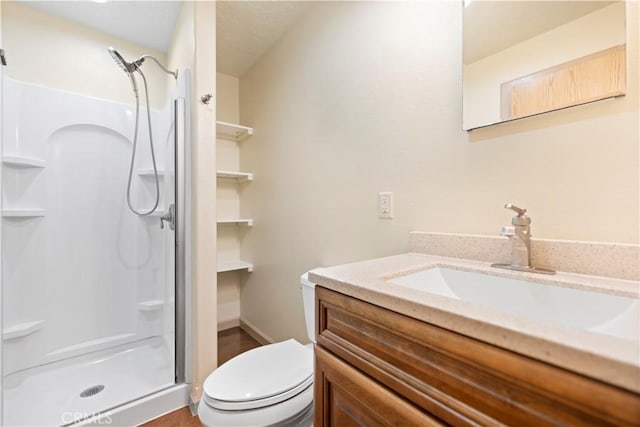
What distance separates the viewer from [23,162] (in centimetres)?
164

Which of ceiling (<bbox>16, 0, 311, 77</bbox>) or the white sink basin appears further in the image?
ceiling (<bbox>16, 0, 311, 77</bbox>)

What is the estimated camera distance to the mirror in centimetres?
73

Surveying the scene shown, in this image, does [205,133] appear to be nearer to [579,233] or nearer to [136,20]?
[136,20]

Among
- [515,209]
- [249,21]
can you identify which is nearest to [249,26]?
[249,21]

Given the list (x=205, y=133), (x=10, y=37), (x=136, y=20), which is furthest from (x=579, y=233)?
(x=10, y=37)

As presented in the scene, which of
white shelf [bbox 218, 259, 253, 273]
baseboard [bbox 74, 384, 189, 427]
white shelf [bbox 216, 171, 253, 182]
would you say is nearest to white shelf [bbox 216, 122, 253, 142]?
white shelf [bbox 216, 171, 253, 182]

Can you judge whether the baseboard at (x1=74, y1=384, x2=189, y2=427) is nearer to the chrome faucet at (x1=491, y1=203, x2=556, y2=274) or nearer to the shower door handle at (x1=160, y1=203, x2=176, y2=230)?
the shower door handle at (x1=160, y1=203, x2=176, y2=230)

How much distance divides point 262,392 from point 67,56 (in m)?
2.44

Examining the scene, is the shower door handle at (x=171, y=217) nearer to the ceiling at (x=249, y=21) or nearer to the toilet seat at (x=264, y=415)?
the toilet seat at (x=264, y=415)

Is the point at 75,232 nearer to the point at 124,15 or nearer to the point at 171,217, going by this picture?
the point at 171,217

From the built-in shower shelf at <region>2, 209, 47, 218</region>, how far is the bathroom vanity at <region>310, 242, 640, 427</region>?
6.45ft

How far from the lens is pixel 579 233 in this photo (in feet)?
2.51

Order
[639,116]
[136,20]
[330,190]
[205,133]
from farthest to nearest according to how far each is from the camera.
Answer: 1. [136,20]
2. [330,190]
3. [205,133]
4. [639,116]

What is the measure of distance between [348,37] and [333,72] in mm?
181
